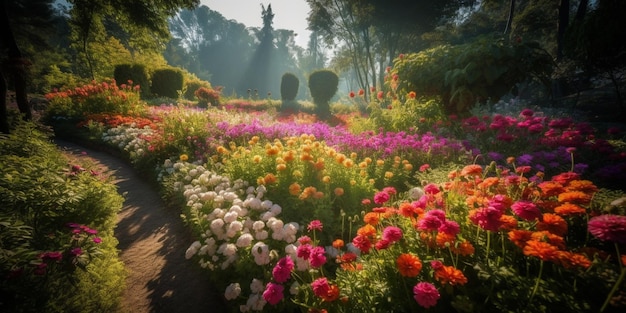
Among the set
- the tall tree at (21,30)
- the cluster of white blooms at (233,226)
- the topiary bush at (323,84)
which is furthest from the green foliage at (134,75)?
the cluster of white blooms at (233,226)

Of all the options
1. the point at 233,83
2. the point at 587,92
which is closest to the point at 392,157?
the point at 587,92

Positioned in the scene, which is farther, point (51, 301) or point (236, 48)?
point (236, 48)

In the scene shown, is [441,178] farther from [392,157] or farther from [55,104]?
[55,104]

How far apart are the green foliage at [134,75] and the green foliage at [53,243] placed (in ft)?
51.0

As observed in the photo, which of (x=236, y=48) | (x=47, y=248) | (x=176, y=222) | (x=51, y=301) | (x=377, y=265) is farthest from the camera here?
(x=236, y=48)

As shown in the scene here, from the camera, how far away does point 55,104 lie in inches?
420

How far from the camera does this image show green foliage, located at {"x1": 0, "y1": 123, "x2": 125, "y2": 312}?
70.6 inches

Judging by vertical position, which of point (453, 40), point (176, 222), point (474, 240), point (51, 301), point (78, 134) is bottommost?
point (176, 222)

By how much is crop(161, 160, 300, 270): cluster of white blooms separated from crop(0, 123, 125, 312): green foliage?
2.85 feet

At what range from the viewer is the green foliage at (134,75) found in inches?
631

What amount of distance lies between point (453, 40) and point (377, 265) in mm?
28286

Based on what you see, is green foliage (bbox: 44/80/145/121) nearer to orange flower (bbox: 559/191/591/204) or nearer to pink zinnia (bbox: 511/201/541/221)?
pink zinnia (bbox: 511/201/541/221)

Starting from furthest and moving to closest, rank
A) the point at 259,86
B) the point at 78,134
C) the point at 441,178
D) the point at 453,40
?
the point at 259,86, the point at 453,40, the point at 78,134, the point at 441,178

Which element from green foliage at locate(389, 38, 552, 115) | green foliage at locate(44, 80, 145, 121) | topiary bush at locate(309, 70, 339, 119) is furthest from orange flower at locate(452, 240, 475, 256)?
topiary bush at locate(309, 70, 339, 119)
